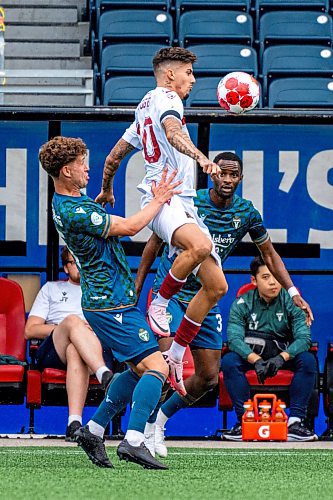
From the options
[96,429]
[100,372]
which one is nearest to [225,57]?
[100,372]

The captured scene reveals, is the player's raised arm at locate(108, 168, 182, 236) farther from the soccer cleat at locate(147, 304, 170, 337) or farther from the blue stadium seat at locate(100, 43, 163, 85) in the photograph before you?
the blue stadium seat at locate(100, 43, 163, 85)

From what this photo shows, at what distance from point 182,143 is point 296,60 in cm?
738

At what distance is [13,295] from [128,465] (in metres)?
3.74

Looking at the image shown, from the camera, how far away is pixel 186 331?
727 cm

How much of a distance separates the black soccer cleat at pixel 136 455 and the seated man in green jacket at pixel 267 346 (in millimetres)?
3637

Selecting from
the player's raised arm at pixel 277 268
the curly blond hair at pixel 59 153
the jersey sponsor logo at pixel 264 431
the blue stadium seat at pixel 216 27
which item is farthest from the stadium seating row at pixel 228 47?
the curly blond hair at pixel 59 153

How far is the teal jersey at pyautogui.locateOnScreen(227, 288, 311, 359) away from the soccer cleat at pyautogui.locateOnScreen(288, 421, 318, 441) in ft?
2.05

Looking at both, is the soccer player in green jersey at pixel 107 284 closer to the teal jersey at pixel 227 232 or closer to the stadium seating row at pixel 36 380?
the teal jersey at pixel 227 232

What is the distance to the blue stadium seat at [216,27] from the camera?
13727 millimetres

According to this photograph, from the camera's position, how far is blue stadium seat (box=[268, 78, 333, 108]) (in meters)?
13.0

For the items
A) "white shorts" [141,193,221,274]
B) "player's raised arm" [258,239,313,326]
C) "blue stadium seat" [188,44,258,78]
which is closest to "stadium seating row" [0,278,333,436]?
"player's raised arm" [258,239,313,326]

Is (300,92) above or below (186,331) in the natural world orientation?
above

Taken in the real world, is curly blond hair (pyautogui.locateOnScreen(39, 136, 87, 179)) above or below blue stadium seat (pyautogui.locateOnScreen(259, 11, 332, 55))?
below

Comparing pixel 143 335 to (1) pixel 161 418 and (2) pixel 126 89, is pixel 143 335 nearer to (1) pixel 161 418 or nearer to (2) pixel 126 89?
(1) pixel 161 418
